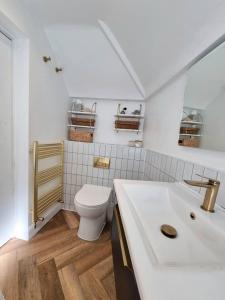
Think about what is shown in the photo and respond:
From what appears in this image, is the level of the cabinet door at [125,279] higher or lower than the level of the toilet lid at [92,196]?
higher

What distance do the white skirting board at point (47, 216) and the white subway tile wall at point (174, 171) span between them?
4.27 ft

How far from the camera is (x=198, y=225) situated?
28.6 inches

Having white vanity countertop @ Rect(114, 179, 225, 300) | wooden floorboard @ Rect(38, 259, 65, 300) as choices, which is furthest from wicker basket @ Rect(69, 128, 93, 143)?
white vanity countertop @ Rect(114, 179, 225, 300)

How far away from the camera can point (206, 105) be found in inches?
37.1

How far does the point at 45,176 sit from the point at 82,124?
881 mm

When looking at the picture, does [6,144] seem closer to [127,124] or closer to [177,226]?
[127,124]

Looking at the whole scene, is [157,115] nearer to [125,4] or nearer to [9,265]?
[125,4]

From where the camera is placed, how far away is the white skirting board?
165cm

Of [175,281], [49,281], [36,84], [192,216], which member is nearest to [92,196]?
[49,281]

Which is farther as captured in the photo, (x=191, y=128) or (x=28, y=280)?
(x=28, y=280)

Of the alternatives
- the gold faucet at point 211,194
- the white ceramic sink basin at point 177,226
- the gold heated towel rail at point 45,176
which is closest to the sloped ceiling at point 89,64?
the gold heated towel rail at point 45,176

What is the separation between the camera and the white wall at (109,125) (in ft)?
7.36

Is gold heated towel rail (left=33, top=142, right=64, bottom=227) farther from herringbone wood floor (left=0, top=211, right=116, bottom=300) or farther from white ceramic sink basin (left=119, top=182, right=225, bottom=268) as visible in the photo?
white ceramic sink basin (left=119, top=182, right=225, bottom=268)

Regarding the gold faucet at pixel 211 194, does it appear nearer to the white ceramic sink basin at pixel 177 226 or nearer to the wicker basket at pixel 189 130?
the white ceramic sink basin at pixel 177 226
